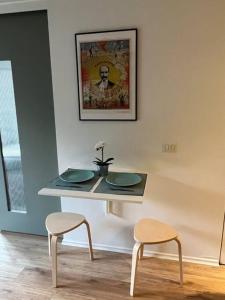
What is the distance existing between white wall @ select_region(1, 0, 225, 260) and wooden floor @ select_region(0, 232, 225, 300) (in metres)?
0.18

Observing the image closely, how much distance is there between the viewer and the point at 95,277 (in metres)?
2.11

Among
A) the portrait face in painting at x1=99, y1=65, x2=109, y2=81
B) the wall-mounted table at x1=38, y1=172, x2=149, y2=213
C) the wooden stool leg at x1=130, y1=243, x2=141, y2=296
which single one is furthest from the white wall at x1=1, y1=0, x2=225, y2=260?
the wooden stool leg at x1=130, y1=243, x2=141, y2=296

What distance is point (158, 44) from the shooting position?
6.32 feet

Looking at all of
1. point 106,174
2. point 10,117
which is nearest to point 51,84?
point 10,117

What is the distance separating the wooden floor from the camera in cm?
193

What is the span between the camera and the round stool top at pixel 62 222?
1973 millimetres

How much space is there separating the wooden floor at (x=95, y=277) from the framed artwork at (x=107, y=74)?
1.34 metres

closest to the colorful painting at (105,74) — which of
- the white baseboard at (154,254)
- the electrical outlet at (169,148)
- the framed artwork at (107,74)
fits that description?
the framed artwork at (107,74)

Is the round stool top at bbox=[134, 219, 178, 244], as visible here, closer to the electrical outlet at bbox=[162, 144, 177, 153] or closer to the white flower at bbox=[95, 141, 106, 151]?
the electrical outlet at bbox=[162, 144, 177, 153]

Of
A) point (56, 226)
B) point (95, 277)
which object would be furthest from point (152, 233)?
point (56, 226)

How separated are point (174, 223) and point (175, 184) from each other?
0.38 m

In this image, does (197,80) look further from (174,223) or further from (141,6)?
(174,223)

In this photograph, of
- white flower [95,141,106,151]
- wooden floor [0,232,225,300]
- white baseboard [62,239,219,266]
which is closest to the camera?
wooden floor [0,232,225,300]

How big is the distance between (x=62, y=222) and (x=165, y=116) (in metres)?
1.24
